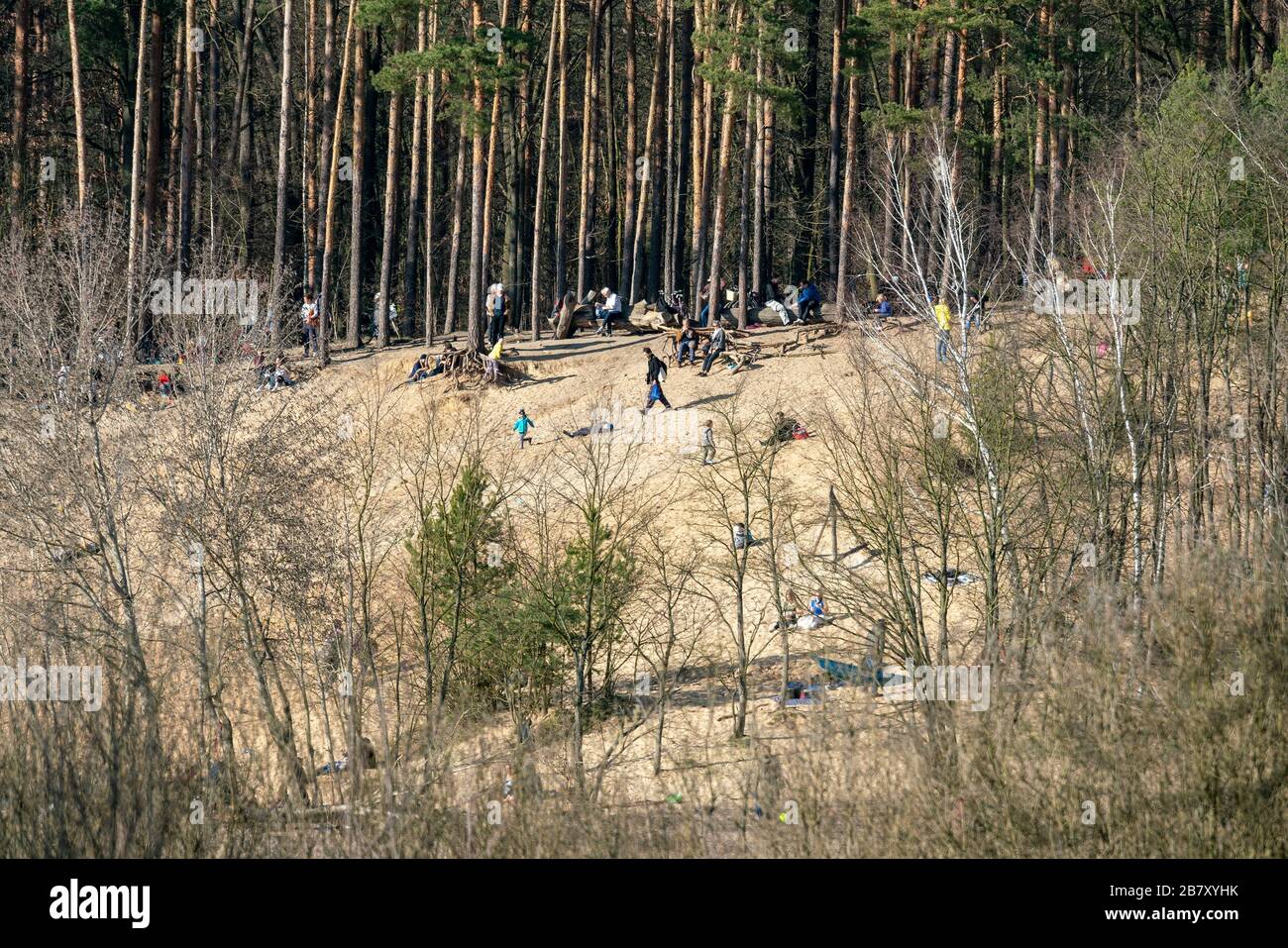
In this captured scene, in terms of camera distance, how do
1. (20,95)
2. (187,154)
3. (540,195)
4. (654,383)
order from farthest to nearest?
(187,154)
(540,195)
(20,95)
(654,383)

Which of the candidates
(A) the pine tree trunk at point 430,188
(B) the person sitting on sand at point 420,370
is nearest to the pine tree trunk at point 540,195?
(A) the pine tree trunk at point 430,188

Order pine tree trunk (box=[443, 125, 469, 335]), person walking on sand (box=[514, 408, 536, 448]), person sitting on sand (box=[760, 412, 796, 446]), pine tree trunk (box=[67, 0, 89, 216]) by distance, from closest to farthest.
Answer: person sitting on sand (box=[760, 412, 796, 446]), person walking on sand (box=[514, 408, 536, 448]), pine tree trunk (box=[67, 0, 89, 216]), pine tree trunk (box=[443, 125, 469, 335])

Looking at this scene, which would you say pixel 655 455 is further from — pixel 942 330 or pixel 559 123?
pixel 559 123

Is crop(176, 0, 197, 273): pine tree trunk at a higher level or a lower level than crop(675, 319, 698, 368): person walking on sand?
higher

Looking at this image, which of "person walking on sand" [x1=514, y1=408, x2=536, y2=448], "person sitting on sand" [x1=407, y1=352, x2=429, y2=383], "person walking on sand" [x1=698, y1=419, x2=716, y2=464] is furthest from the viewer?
"person sitting on sand" [x1=407, y1=352, x2=429, y2=383]

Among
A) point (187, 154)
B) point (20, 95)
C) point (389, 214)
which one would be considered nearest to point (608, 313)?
point (389, 214)

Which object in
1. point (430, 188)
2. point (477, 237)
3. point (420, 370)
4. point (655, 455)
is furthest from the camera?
point (430, 188)

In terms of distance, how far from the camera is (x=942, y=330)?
768 inches

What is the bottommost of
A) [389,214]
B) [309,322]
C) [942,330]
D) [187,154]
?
[942,330]

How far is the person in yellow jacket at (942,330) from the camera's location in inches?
769

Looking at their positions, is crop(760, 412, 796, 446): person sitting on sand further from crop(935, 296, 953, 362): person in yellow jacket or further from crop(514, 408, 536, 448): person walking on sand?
crop(935, 296, 953, 362): person in yellow jacket

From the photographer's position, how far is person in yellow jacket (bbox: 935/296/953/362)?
19.5 metres

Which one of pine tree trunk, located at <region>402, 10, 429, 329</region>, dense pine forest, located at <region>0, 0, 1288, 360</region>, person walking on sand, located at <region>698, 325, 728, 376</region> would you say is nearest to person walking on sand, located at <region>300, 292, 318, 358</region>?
dense pine forest, located at <region>0, 0, 1288, 360</region>
